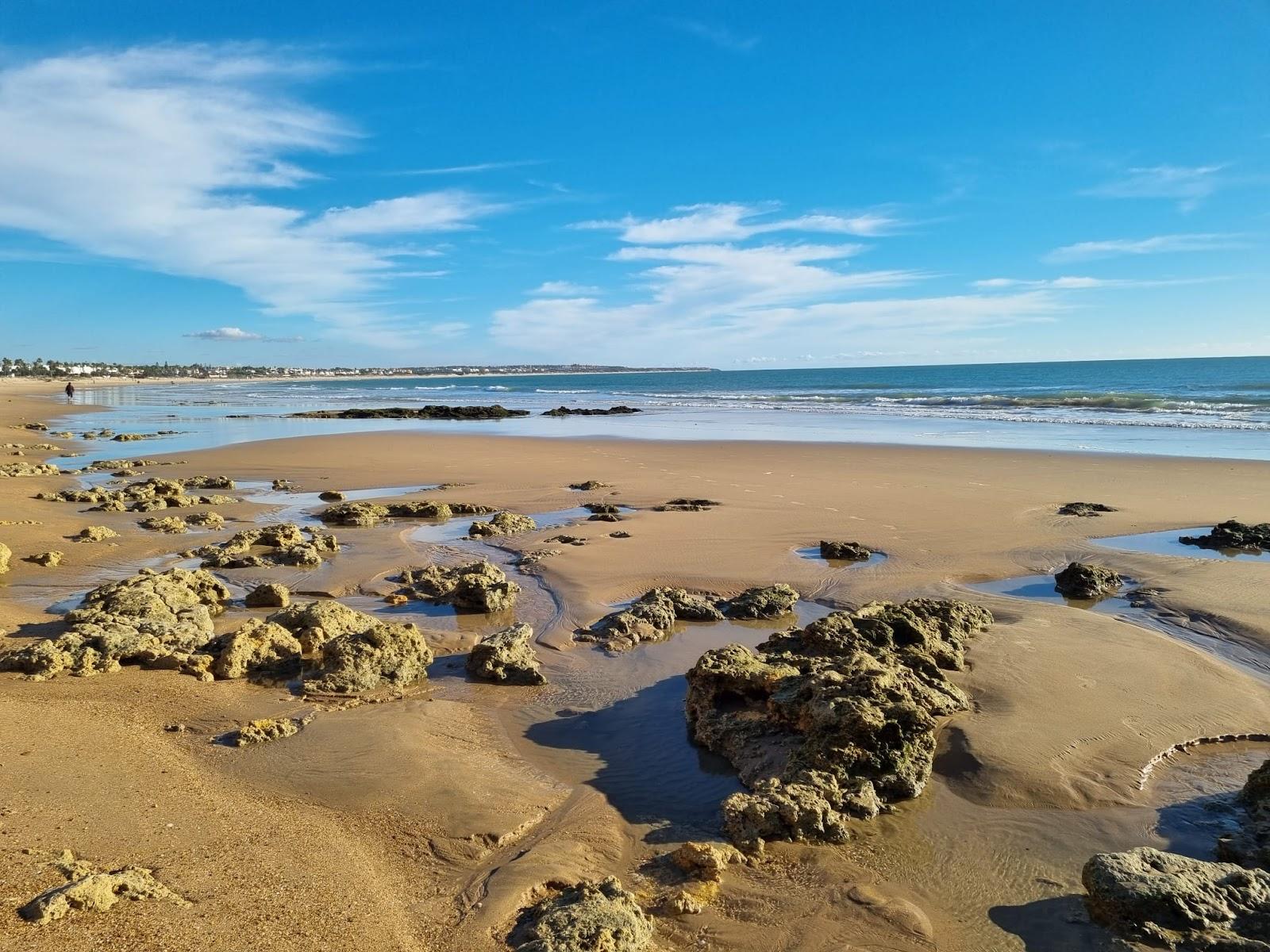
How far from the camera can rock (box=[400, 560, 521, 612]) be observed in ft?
25.0

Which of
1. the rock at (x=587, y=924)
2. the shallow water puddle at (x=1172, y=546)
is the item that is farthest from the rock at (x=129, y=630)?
the shallow water puddle at (x=1172, y=546)

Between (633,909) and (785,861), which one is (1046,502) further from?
(633,909)

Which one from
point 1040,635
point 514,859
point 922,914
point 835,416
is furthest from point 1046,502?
point 835,416

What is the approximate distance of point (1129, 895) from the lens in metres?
3.26

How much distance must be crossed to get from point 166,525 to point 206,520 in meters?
0.69

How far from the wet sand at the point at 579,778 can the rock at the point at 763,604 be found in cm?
29

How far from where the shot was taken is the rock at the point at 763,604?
7.59 m

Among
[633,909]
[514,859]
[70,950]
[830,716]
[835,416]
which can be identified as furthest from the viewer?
[835,416]

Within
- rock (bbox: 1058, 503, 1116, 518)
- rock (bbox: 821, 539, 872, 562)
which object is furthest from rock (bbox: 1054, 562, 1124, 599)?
rock (bbox: 1058, 503, 1116, 518)

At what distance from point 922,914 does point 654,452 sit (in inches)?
722

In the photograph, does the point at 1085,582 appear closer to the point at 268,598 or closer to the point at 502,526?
the point at 502,526

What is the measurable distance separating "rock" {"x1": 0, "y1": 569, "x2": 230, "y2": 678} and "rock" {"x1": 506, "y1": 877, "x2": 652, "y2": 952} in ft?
13.1

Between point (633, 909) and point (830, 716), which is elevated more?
point (830, 716)

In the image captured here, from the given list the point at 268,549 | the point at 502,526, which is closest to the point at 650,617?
the point at 502,526
